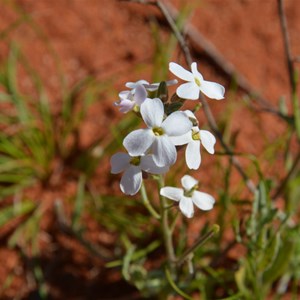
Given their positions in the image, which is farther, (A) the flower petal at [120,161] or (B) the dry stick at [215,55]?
(B) the dry stick at [215,55]

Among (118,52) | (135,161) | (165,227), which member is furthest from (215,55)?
(135,161)

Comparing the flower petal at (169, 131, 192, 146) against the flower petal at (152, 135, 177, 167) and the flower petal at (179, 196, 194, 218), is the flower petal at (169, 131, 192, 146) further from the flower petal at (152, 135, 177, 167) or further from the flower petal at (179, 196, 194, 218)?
the flower petal at (179, 196, 194, 218)

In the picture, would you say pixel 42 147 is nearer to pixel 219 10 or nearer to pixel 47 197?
pixel 47 197

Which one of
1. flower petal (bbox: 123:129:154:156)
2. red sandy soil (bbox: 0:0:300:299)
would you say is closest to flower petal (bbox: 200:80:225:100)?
flower petal (bbox: 123:129:154:156)

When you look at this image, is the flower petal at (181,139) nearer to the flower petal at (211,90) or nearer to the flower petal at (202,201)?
the flower petal at (211,90)

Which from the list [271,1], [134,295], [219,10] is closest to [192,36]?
[219,10]

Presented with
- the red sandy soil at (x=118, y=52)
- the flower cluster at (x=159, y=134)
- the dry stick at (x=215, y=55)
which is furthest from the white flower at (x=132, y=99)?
the dry stick at (x=215, y=55)
